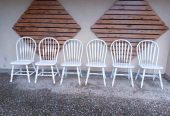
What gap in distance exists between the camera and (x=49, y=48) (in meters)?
3.76

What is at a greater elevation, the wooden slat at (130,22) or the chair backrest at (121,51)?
the wooden slat at (130,22)

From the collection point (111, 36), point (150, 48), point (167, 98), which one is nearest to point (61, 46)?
point (111, 36)

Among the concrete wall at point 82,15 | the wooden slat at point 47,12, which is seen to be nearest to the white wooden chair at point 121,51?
the concrete wall at point 82,15

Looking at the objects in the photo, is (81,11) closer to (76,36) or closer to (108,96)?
(76,36)

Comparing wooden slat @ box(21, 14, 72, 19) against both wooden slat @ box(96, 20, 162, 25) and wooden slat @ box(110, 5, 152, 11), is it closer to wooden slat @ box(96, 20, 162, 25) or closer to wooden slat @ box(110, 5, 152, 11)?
wooden slat @ box(96, 20, 162, 25)

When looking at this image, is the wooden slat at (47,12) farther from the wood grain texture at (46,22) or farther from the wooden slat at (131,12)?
the wooden slat at (131,12)

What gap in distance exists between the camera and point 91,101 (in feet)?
8.80

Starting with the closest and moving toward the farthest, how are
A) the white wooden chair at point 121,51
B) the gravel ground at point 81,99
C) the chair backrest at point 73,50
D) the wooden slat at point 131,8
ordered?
the gravel ground at point 81,99
the wooden slat at point 131,8
the white wooden chair at point 121,51
the chair backrest at point 73,50

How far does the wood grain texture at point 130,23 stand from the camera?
138 inches

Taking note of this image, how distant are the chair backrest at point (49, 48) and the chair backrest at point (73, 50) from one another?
0.21 meters


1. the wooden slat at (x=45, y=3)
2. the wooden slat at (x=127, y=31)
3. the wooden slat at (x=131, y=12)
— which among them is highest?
the wooden slat at (x=45, y=3)

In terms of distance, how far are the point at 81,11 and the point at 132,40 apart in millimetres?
1269

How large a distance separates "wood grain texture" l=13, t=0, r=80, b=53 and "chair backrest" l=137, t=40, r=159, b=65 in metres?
1.42

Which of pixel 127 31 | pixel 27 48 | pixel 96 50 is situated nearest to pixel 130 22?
pixel 127 31
